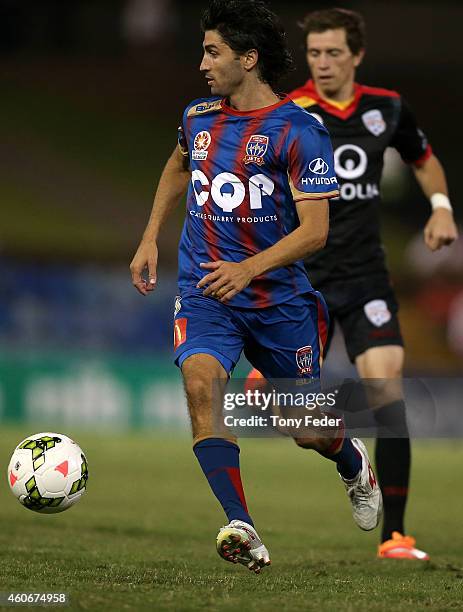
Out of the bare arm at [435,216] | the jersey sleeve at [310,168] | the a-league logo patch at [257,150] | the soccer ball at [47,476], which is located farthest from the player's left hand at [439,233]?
the soccer ball at [47,476]

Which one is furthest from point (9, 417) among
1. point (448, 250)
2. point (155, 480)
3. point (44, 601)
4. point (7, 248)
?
point (44, 601)

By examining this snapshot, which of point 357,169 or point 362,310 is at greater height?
point 357,169

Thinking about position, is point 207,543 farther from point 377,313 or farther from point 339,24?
point 339,24

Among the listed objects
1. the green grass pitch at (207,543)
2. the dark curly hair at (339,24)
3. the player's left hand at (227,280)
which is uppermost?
the dark curly hair at (339,24)

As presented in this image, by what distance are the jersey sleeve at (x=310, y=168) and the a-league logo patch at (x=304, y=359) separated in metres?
0.73

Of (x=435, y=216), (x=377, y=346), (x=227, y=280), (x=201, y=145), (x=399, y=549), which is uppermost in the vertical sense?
(x=201, y=145)

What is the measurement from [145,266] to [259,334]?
2.02 feet

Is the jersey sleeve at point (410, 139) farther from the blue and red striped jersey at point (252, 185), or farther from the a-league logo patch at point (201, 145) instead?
the a-league logo patch at point (201, 145)

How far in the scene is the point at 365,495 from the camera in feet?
20.8

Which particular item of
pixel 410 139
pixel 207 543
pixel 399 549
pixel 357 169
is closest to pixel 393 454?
pixel 399 549

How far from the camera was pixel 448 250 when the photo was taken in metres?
21.7

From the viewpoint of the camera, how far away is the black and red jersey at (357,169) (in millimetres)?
7211

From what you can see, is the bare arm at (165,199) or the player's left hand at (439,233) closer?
the bare arm at (165,199)

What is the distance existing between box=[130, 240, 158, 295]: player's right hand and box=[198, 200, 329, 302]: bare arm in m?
0.36
